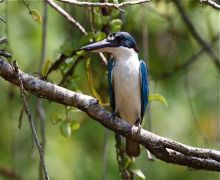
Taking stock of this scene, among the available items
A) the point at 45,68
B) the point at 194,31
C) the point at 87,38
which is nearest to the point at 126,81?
the point at 87,38

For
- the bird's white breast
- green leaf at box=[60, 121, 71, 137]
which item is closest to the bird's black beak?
the bird's white breast

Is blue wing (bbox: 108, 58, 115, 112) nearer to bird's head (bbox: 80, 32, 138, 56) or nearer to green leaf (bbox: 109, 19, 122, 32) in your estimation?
bird's head (bbox: 80, 32, 138, 56)

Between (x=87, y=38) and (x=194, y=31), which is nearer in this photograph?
(x=87, y=38)

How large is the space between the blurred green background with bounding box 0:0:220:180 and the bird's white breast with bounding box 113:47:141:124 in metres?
0.24

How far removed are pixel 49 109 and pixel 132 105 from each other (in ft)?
3.00

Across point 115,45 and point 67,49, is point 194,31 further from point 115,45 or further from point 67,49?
point 67,49

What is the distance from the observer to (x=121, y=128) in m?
3.62

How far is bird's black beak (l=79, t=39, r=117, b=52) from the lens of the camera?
13.2ft

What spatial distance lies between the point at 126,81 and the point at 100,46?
549 mm

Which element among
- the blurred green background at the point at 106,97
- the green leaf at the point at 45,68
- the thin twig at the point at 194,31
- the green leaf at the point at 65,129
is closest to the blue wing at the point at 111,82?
the blurred green background at the point at 106,97

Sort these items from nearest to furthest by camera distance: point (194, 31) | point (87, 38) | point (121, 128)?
point (121, 128) < point (87, 38) < point (194, 31)

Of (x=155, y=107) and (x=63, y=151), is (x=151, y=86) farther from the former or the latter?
(x=63, y=151)

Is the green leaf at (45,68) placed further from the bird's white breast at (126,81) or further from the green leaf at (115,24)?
the bird's white breast at (126,81)

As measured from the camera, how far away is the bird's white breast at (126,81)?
4.67m
